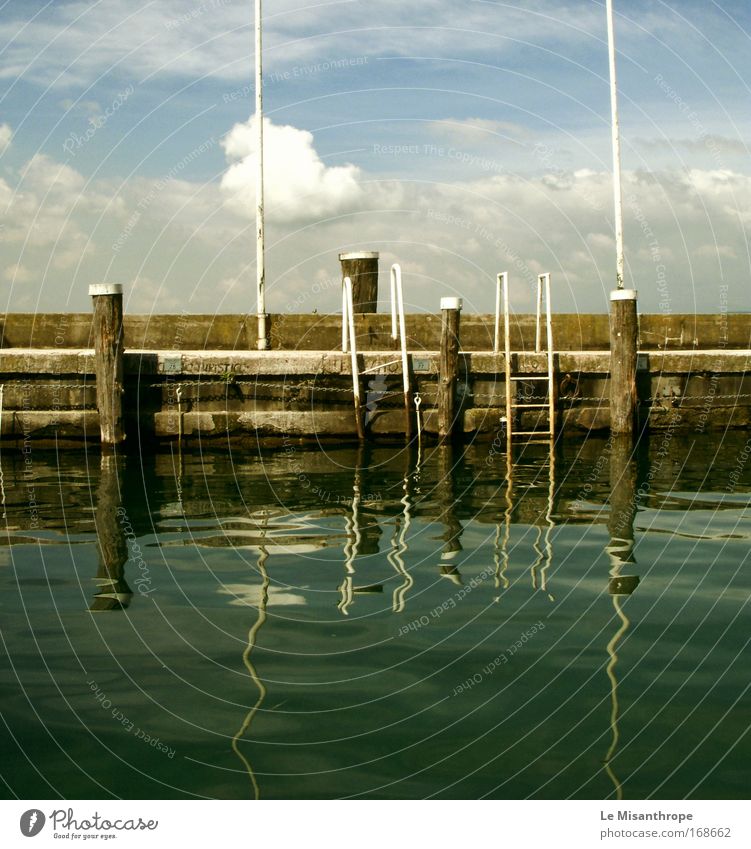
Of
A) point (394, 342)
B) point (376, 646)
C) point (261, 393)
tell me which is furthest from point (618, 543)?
point (394, 342)

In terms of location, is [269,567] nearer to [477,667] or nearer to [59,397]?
[477,667]

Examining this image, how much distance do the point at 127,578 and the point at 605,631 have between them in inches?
131

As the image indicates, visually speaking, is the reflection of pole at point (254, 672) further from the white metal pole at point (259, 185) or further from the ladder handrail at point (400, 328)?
the white metal pole at point (259, 185)

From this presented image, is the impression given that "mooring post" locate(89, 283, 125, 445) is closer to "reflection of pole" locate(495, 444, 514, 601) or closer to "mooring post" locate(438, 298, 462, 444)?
"mooring post" locate(438, 298, 462, 444)

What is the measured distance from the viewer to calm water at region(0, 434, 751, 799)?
164 inches

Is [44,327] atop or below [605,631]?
atop

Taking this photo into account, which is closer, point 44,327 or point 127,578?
point 127,578

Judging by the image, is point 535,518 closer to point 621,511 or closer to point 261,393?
point 621,511

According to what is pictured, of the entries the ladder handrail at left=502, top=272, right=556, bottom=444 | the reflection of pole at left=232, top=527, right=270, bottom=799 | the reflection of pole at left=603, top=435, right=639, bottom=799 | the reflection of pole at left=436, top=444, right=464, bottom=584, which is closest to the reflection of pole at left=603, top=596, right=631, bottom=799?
the reflection of pole at left=603, top=435, right=639, bottom=799

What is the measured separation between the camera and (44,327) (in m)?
17.4

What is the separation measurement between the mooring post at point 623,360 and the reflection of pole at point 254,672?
866cm

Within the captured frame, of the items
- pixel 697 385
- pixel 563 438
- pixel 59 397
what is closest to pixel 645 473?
pixel 563 438

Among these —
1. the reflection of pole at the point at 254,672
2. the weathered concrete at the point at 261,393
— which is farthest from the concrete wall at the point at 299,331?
the reflection of pole at the point at 254,672

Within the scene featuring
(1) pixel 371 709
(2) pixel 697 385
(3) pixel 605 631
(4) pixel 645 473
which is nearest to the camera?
(1) pixel 371 709
